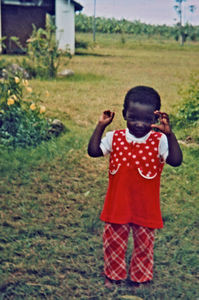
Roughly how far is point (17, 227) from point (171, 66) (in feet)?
31.8

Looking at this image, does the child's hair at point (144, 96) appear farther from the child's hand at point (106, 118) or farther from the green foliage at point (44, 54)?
the green foliage at point (44, 54)

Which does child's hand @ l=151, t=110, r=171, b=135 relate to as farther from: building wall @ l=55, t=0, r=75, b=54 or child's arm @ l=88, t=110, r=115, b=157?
building wall @ l=55, t=0, r=75, b=54

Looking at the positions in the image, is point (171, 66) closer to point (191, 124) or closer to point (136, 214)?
point (191, 124)

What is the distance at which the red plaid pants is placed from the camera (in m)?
2.50

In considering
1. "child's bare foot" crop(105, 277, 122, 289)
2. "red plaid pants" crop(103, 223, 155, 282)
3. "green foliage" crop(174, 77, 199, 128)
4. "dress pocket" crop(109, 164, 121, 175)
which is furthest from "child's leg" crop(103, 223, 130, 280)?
"green foliage" crop(174, 77, 199, 128)

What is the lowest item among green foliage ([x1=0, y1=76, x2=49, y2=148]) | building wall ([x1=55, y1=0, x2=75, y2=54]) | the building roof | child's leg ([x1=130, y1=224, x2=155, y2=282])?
child's leg ([x1=130, y1=224, x2=155, y2=282])

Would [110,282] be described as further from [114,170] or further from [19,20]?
[19,20]

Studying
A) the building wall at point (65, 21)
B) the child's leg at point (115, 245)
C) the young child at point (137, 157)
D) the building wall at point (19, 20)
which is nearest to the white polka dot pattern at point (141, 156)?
→ the young child at point (137, 157)

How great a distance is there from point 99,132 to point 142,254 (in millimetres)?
742

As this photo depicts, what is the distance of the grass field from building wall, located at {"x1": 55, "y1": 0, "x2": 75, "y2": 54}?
1049 cm

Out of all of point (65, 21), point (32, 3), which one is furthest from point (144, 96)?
point (32, 3)

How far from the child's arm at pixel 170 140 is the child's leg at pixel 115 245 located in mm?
467

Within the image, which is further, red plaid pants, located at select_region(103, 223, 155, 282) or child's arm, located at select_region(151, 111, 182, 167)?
red plaid pants, located at select_region(103, 223, 155, 282)

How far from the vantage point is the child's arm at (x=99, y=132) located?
227cm
